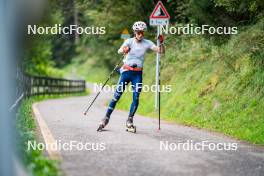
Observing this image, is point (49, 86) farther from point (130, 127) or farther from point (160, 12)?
point (130, 127)

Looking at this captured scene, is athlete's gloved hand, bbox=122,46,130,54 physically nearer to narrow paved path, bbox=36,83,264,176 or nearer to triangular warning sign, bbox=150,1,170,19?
narrow paved path, bbox=36,83,264,176

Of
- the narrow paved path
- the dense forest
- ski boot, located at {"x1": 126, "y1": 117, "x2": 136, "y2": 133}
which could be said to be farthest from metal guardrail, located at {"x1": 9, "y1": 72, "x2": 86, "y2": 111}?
the narrow paved path

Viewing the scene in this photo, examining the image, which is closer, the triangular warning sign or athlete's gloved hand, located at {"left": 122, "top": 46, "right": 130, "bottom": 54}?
athlete's gloved hand, located at {"left": 122, "top": 46, "right": 130, "bottom": 54}

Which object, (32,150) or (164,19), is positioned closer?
(32,150)

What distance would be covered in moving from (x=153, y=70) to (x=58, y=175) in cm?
1400

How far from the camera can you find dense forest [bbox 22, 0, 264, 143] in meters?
12.0

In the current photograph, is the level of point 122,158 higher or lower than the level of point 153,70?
lower

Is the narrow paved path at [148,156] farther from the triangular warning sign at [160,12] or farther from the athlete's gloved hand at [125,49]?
the triangular warning sign at [160,12]

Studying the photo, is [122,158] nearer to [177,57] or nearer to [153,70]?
[177,57]

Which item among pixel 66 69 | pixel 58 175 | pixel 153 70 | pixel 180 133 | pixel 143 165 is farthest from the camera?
pixel 66 69

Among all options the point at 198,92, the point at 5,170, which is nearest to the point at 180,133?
the point at 198,92

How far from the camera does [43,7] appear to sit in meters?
4.47

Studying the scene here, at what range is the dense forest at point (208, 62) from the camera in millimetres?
11977

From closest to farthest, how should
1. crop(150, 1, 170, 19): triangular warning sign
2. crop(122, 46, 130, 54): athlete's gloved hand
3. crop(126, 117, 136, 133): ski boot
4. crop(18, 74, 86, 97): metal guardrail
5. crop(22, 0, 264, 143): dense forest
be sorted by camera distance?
crop(122, 46, 130, 54): athlete's gloved hand, crop(126, 117, 136, 133): ski boot, crop(22, 0, 264, 143): dense forest, crop(150, 1, 170, 19): triangular warning sign, crop(18, 74, 86, 97): metal guardrail
